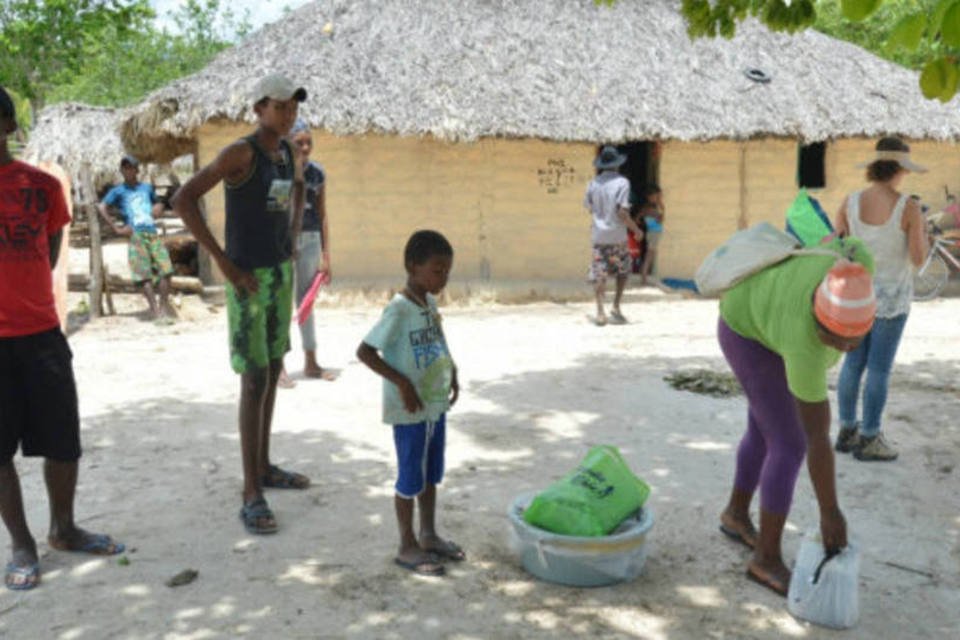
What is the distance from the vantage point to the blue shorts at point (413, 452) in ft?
10.7

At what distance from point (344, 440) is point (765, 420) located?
2.62 m

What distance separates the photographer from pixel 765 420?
10.4 ft

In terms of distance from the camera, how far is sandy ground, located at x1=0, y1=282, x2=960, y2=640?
302cm

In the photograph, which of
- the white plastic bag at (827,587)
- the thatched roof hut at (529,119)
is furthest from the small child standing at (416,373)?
the thatched roof hut at (529,119)

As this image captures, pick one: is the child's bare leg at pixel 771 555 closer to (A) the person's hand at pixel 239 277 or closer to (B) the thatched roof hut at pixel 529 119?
(A) the person's hand at pixel 239 277

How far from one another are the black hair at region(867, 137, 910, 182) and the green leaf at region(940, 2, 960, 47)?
8.33ft

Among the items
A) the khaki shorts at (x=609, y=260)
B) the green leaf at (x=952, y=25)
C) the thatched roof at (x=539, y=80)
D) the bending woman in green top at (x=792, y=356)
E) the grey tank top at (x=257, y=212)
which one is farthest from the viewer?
the thatched roof at (x=539, y=80)

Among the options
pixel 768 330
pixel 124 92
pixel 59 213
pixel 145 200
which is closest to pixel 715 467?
pixel 768 330

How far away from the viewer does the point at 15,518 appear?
10.7 ft

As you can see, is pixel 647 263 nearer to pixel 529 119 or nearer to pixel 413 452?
pixel 529 119

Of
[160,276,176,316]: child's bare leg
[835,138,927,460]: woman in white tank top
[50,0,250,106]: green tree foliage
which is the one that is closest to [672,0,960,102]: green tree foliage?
[835,138,927,460]: woman in white tank top

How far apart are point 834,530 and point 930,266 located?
33.3 ft

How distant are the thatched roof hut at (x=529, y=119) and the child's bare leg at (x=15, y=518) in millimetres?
7281

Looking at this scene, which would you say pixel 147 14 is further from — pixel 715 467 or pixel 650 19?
pixel 715 467
